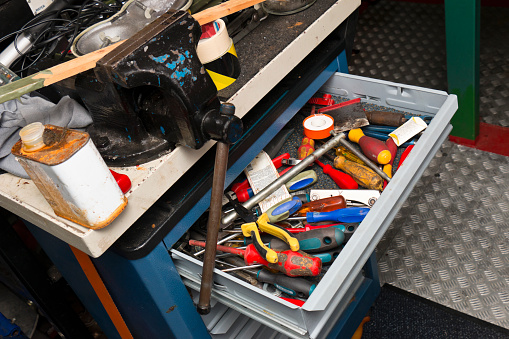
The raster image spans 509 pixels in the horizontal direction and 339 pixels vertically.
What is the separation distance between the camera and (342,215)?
972 millimetres

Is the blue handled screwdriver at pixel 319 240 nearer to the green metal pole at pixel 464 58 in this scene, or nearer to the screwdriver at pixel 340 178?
the screwdriver at pixel 340 178

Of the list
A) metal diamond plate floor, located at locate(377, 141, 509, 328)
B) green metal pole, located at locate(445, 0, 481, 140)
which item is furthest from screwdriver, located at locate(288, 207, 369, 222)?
green metal pole, located at locate(445, 0, 481, 140)

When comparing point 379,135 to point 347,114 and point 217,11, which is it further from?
point 217,11

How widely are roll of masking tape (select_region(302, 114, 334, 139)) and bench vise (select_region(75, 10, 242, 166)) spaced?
0.38m

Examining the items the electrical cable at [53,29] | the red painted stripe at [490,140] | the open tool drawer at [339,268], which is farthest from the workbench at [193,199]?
the red painted stripe at [490,140]

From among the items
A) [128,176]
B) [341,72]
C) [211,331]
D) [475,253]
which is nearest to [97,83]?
[128,176]

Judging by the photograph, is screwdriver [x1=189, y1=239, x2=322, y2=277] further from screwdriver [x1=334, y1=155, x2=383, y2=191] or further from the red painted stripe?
the red painted stripe

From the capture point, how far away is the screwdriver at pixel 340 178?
1055 mm

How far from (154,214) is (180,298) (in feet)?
0.60

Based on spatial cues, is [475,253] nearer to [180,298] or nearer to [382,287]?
[382,287]

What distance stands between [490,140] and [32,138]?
5.69ft

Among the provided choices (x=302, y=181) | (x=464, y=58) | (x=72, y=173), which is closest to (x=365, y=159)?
(x=302, y=181)

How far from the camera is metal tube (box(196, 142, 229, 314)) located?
798mm

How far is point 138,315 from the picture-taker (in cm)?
102
